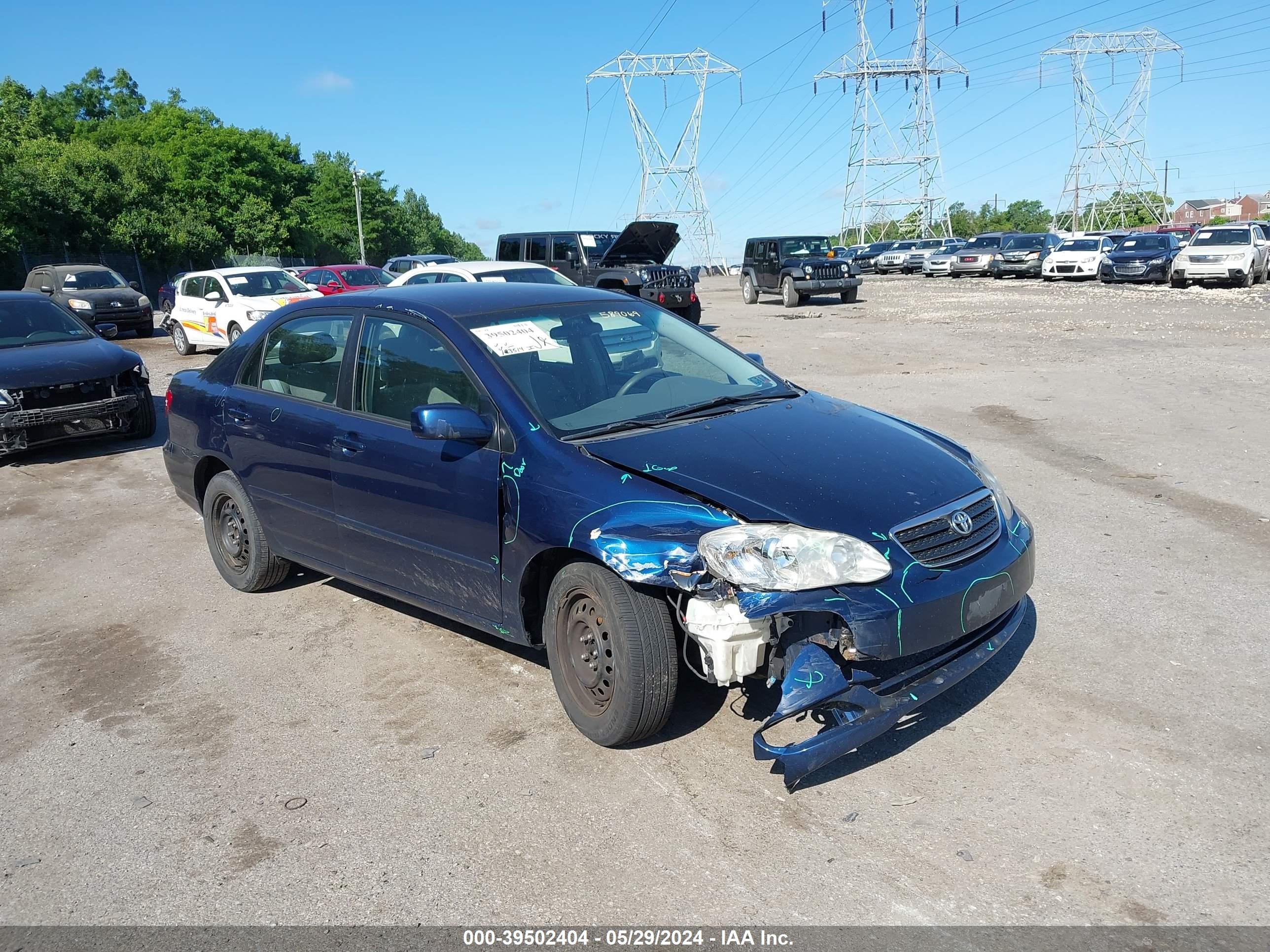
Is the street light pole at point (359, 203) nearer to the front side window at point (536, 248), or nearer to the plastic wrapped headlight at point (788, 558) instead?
the front side window at point (536, 248)

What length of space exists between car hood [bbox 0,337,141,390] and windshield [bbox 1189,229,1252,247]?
27.8 m

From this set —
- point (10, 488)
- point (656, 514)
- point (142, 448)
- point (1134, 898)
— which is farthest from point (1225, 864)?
point (142, 448)

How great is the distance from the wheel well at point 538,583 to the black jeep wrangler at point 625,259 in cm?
1503

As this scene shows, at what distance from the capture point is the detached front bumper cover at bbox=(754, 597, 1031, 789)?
321 centimetres

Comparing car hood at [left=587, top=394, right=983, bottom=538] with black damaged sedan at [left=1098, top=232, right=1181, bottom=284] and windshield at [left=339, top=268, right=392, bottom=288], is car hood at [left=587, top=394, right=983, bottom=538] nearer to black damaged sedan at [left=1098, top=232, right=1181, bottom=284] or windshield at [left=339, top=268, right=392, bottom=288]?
windshield at [left=339, top=268, right=392, bottom=288]

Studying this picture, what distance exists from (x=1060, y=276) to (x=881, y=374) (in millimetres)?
24140

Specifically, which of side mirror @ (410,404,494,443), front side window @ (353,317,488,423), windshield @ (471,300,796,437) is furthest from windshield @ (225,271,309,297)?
side mirror @ (410,404,494,443)

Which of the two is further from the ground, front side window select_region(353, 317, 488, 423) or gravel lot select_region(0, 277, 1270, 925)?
front side window select_region(353, 317, 488, 423)

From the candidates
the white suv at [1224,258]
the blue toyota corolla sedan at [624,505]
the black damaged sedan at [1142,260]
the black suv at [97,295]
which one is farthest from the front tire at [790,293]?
the blue toyota corolla sedan at [624,505]

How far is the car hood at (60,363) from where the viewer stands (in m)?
9.29

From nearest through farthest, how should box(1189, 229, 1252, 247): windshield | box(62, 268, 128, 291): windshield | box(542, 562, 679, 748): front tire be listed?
box(542, 562, 679, 748): front tire, box(62, 268, 128, 291): windshield, box(1189, 229, 1252, 247): windshield

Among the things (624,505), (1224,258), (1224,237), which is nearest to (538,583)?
(624,505)

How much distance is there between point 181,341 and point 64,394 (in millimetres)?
9932

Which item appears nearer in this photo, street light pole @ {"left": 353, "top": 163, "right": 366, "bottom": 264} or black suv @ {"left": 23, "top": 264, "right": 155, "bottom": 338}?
black suv @ {"left": 23, "top": 264, "right": 155, "bottom": 338}
